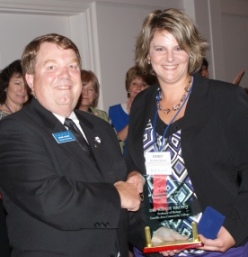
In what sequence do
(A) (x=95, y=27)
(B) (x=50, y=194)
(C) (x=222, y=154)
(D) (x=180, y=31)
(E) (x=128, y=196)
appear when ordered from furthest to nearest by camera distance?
(A) (x=95, y=27), (D) (x=180, y=31), (C) (x=222, y=154), (E) (x=128, y=196), (B) (x=50, y=194)

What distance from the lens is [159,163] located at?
88.2 inches

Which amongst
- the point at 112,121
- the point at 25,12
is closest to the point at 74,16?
the point at 25,12

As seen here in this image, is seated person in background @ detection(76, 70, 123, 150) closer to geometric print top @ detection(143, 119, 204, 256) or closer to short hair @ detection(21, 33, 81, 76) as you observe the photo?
geometric print top @ detection(143, 119, 204, 256)

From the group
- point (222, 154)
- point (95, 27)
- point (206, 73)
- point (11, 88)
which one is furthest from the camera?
point (95, 27)

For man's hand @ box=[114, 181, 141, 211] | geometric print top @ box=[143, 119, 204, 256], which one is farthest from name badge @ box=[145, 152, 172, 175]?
man's hand @ box=[114, 181, 141, 211]

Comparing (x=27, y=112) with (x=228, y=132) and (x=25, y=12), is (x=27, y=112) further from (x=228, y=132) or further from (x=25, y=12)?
(x=25, y=12)

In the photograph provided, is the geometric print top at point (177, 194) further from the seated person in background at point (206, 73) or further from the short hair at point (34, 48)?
the seated person in background at point (206, 73)

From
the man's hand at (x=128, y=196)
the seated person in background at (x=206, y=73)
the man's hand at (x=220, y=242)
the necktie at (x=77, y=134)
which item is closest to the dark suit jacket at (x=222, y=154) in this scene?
the man's hand at (x=220, y=242)

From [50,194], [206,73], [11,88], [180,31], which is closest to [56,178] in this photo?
[50,194]

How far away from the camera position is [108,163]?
217 centimetres

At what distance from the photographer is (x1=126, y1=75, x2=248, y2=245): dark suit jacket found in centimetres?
220

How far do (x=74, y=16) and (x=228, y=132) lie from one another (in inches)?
146

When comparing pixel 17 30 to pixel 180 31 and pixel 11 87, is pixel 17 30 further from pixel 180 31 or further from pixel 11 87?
pixel 180 31

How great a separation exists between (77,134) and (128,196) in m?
0.37
